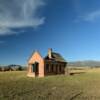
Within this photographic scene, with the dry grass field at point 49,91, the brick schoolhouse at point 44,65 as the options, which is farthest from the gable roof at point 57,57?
the dry grass field at point 49,91

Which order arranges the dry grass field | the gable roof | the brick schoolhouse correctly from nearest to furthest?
1. the dry grass field
2. the brick schoolhouse
3. the gable roof

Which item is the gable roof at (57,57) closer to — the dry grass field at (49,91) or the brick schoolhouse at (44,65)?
the brick schoolhouse at (44,65)

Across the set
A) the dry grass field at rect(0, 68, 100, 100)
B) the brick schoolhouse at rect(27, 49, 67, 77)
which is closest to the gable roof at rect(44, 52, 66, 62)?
the brick schoolhouse at rect(27, 49, 67, 77)

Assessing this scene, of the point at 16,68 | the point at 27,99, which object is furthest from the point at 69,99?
the point at 16,68

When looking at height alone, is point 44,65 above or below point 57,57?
below

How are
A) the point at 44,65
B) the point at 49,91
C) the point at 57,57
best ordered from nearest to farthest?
1. the point at 49,91
2. the point at 44,65
3. the point at 57,57

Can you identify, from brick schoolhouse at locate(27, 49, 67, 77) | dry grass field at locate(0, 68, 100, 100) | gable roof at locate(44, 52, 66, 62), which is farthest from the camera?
gable roof at locate(44, 52, 66, 62)

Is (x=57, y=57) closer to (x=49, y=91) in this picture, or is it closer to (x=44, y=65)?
(x=44, y=65)

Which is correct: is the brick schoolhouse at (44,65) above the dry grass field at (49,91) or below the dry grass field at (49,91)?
above

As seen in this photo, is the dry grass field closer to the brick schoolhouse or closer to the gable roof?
the brick schoolhouse

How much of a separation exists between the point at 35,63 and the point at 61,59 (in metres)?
8.40

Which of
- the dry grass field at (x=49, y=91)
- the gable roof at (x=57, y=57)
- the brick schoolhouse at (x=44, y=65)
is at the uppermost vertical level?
the gable roof at (x=57, y=57)

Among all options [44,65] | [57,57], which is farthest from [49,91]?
[57,57]

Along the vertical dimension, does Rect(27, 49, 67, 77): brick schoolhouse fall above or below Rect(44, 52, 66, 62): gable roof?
below
